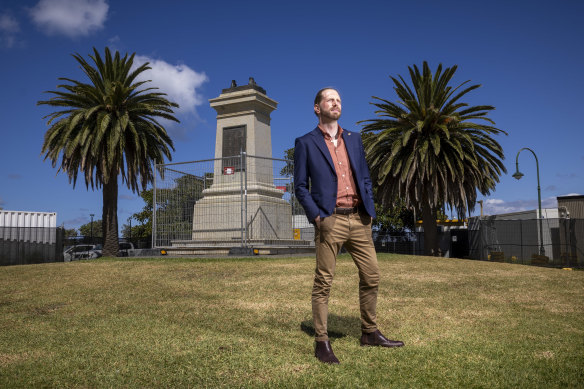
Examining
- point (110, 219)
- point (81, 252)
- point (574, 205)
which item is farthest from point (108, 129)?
point (574, 205)

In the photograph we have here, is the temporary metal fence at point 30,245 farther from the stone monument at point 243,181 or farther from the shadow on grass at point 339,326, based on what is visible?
the shadow on grass at point 339,326

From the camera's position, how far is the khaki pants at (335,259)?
4.00m

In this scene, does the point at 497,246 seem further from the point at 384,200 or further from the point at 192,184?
the point at 192,184

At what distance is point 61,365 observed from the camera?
3748mm

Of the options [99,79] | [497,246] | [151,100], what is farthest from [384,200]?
[99,79]

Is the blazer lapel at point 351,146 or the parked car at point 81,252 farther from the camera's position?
the parked car at point 81,252

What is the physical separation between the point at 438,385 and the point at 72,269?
34.1 ft

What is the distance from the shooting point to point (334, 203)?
159 inches

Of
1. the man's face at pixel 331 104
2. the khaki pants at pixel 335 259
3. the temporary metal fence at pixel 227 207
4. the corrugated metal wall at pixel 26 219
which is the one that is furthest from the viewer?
the corrugated metal wall at pixel 26 219

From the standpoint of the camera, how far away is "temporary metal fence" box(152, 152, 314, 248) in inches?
593

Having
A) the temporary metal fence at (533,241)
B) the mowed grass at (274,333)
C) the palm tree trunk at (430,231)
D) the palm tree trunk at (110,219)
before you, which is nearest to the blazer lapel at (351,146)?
the mowed grass at (274,333)

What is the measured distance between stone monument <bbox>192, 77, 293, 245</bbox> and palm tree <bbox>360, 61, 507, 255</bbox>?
6845mm

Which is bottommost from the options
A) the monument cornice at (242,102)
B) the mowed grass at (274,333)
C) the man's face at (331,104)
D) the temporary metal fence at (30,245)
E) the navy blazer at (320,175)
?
the mowed grass at (274,333)

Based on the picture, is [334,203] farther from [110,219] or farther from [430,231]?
[430,231]
